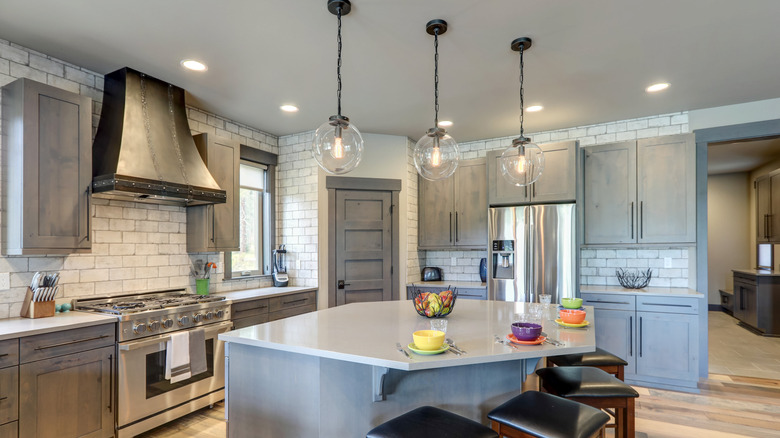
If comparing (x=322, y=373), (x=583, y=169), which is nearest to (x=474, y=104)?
(x=583, y=169)

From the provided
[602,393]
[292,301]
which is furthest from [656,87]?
[292,301]

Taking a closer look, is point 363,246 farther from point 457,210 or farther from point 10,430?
point 10,430

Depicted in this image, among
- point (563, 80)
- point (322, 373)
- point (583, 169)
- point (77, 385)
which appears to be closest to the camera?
point (322, 373)

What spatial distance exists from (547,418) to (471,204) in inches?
140

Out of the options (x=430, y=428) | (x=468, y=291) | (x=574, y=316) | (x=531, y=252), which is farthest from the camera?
(x=468, y=291)

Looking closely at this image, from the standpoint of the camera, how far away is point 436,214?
525 centimetres

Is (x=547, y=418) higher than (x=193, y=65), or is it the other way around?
(x=193, y=65)

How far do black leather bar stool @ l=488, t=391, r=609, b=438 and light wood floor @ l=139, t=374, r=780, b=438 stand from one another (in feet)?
5.44

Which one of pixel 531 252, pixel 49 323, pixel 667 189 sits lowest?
pixel 49 323

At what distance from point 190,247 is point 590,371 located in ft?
11.2

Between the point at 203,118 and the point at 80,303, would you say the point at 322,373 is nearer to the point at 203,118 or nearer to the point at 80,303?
the point at 80,303

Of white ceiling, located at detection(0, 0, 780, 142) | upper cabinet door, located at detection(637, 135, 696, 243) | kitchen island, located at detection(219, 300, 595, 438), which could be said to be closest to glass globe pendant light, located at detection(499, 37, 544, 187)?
white ceiling, located at detection(0, 0, 780, 142)

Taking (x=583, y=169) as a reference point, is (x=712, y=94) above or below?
above

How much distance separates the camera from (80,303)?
9.95 feet
